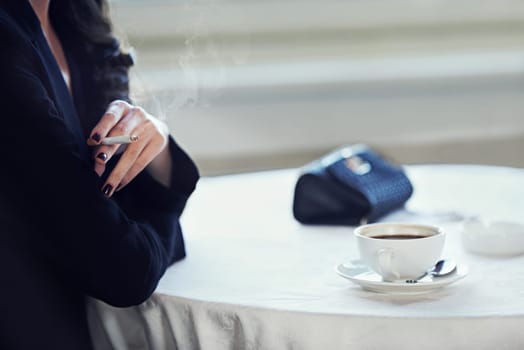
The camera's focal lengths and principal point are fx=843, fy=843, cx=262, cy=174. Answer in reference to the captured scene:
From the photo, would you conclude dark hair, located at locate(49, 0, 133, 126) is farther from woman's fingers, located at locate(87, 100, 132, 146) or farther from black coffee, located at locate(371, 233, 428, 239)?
black coffee, located at locate(371, 233, 428, 239)

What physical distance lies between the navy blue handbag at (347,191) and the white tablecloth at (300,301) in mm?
24

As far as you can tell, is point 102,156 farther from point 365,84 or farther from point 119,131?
point 365,84

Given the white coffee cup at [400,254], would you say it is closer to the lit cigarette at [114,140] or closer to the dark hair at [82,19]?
the lit cigarette at [114,140]

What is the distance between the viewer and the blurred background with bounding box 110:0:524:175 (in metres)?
3.79

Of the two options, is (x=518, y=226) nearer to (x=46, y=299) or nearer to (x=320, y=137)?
(x=46, y=299)

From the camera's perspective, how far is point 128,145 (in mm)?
1093

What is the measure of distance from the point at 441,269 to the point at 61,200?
0.44 meters

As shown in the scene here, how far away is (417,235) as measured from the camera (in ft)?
3.30

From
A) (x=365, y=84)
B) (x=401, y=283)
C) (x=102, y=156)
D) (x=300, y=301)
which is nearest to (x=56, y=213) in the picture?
(x=102, y=156)

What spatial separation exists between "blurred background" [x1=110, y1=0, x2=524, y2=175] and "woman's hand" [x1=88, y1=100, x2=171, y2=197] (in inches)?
100

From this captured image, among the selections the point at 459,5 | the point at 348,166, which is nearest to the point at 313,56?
the point at 459,5

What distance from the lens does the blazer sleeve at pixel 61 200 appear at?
0.93m

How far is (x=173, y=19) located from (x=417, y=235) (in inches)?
97.6

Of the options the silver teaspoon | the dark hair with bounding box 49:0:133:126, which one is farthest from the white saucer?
the dark hair with bounding box 49:0:133:126
